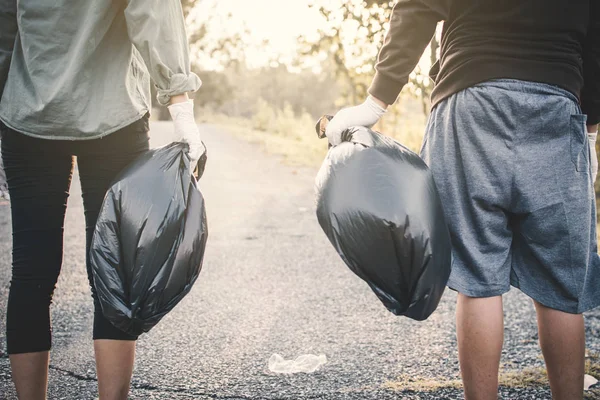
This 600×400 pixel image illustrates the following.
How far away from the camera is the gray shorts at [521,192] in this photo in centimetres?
155

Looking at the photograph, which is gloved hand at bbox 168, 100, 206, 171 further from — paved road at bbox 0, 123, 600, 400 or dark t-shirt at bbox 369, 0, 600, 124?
paved road at bbox 0, 123, 600, 400

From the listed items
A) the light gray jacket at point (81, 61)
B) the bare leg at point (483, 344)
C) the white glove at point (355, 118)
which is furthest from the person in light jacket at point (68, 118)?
the bare leg at point (483, 344)

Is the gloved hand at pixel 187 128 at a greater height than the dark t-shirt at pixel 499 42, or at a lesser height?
lesser

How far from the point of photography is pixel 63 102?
162 centimetres

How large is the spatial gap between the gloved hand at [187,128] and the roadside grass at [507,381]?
4.07ft

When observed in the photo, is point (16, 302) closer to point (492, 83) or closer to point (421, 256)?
point (421, 256)

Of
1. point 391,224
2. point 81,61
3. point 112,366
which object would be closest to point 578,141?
point 391,224

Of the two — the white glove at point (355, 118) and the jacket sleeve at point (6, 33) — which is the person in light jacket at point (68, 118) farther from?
the white glove at point (355, 118)

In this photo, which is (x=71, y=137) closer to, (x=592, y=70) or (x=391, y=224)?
(x=391, y=224)

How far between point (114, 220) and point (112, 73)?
454 millimetres

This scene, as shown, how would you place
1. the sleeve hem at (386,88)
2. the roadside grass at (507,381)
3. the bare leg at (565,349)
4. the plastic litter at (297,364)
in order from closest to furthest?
the bare leg at (565,349), the sleeve hem at (386,88), the roadside grass at (507,381), the plastic litter at (297,364)

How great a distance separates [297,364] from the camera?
2480 mm

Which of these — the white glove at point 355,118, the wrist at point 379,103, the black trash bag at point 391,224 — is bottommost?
the black trash bag at point 391,224

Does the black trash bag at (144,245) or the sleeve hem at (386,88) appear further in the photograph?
the sleeve hem at (386,88)
